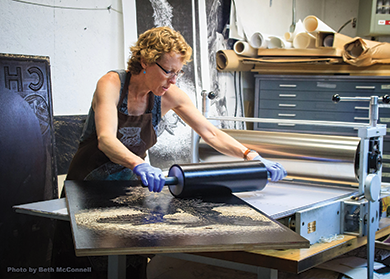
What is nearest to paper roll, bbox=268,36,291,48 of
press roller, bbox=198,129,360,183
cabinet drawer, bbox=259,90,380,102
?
cabinet drawer, bbox=259,90,380,102

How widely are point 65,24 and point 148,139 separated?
1133 millimetres

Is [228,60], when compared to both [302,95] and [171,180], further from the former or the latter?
[171,180]

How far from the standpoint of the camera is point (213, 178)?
1392 mm

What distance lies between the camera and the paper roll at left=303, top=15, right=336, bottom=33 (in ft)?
11.7

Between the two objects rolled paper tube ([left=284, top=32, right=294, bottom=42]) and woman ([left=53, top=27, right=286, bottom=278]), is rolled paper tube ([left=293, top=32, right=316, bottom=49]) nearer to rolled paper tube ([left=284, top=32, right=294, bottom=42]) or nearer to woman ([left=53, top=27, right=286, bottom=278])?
rolled paper tube ([left=284, top=32, right=294, bottom=42])

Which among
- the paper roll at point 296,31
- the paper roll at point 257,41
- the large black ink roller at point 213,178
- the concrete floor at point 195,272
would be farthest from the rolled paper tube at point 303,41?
the large black ink roller at point 213,178

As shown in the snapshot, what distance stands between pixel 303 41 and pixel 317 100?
612 millimetres

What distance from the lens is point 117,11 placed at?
275cm

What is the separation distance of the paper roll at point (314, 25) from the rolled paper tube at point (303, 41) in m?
0.07

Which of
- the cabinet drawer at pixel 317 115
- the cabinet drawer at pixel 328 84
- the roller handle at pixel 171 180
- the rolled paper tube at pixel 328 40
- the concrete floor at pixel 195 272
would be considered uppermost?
the rolled paper tube at pixel 328 40

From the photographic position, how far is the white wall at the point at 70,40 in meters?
2.17

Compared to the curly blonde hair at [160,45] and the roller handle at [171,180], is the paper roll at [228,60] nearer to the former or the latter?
the curly blonde hair at [160,45]

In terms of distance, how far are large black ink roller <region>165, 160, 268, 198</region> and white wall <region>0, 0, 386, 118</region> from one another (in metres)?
1.33

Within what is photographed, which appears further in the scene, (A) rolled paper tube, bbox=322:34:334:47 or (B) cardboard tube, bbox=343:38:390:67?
(A) rolled paper tube, bbox=322:34:334:47
